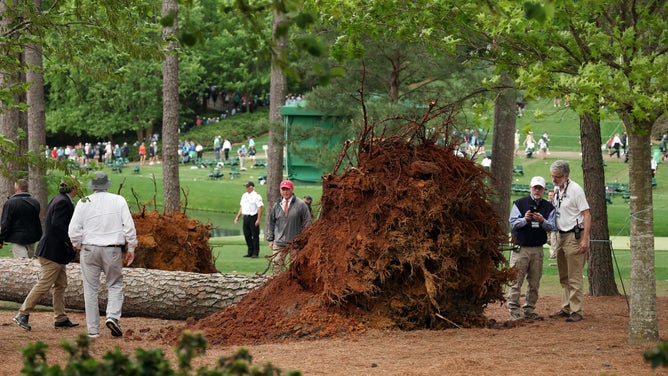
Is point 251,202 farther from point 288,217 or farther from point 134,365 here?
point 134,365

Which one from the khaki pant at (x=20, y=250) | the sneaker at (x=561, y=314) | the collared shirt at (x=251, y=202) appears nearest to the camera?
the sneaker at (x=561, y=314)

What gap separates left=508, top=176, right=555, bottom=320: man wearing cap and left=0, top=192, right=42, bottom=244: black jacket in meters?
6.76

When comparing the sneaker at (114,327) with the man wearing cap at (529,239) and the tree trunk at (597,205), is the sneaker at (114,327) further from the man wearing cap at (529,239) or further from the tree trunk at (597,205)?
the tree trunk at (597,205)

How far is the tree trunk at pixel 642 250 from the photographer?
33.3ft

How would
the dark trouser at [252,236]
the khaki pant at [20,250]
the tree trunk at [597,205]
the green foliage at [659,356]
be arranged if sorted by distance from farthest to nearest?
the dark trouser at [252,236]
the tree trunk at [597,205]
the khaki pant at [20,250]
the green foliage at [659,356]

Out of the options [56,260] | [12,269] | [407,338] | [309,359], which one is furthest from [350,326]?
[12,269]

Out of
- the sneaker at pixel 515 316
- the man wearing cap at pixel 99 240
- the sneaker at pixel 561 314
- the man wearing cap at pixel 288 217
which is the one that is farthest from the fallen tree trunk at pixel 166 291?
the sneaker at pixel 561 314

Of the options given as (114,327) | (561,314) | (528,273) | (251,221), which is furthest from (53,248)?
(251,221)

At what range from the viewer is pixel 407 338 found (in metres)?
10.6

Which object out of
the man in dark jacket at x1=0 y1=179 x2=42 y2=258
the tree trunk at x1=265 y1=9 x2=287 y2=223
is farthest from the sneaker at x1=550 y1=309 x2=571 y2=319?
the tree trunk at x1=265 y1=9 x2=287 y2=223

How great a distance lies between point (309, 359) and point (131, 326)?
398 cm

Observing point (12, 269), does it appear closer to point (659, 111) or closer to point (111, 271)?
point (111, 271)

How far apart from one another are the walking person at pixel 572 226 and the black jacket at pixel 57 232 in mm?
5654

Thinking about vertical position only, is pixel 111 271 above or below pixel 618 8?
below
